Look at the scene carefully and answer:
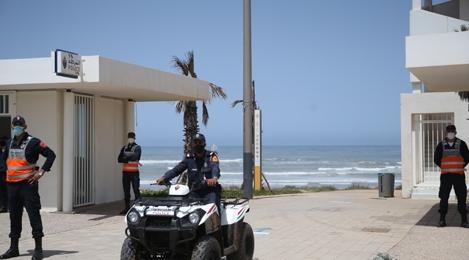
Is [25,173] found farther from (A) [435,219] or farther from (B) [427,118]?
(B) [427,118]

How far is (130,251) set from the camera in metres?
7.09

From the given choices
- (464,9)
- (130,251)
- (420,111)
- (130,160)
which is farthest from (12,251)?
(464,9)

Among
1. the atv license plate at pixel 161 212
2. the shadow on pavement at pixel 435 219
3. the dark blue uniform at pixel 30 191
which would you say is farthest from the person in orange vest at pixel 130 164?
the atv license plate at pixel 161 212

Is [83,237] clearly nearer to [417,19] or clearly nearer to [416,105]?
[416,105]

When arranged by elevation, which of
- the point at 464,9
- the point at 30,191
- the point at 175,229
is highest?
the point at 464,9

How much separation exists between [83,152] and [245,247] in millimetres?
8888

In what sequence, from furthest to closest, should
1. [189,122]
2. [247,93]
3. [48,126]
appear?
[189,122] → [247,93] → [48,126]

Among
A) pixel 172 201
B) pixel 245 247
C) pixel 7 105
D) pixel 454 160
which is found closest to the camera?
pixel 172 201

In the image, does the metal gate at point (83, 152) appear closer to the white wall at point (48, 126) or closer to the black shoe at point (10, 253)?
the white wall at point (48, 126)

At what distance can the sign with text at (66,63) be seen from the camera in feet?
42.2

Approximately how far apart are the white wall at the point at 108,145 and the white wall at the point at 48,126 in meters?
1.57

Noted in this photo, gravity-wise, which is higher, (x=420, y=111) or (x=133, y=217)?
(x=420, y=111)

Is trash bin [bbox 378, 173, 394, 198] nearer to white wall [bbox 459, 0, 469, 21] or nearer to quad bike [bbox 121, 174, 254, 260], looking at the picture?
white wall [bbox 459, 0, 469, 21]

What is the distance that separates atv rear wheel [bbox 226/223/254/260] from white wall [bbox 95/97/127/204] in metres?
9.06
